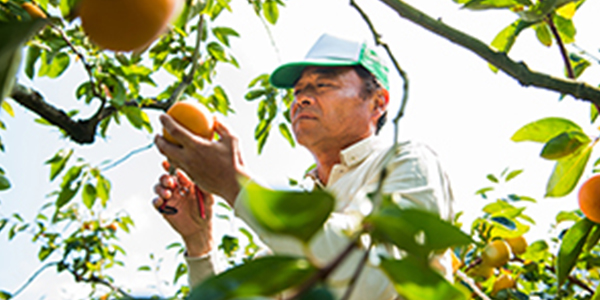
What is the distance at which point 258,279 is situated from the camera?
265 mm

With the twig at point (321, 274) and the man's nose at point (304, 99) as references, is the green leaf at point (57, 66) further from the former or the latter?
the twig at point (321, 274)

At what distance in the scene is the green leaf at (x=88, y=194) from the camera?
7.14 feet

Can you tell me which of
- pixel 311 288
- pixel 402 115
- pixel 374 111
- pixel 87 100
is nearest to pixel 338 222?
pixel 402 115

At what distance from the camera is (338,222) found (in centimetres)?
79

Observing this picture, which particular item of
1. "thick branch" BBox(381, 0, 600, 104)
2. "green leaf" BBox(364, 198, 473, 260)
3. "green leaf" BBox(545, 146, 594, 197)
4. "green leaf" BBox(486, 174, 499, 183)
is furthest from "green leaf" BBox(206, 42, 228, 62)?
"green leaf" BBox(364, 198, 473, 260)

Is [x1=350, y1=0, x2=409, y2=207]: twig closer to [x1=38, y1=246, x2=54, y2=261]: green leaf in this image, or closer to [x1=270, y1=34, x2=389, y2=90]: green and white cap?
[x1=270, y1=34, x2=389, y2=90]: green and white cap

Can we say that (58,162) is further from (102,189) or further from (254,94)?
(254,94)

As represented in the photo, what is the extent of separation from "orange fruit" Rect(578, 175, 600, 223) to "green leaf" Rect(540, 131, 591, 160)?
140 millimetres

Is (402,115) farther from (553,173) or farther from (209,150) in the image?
(209,150)

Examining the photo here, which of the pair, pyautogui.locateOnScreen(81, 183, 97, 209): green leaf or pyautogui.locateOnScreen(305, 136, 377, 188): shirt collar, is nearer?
pyautogui.locateOnScreen(305, 136, 377, 188): shirt collar

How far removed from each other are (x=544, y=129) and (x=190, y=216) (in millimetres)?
939

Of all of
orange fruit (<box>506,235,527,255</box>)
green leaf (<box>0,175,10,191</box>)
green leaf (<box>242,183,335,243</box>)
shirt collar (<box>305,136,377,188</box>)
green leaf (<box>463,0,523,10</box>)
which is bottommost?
orange fruit (<box>506,235,527,255</box>)

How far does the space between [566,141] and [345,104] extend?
89 cm

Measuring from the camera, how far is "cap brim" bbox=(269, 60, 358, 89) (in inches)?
70.2
